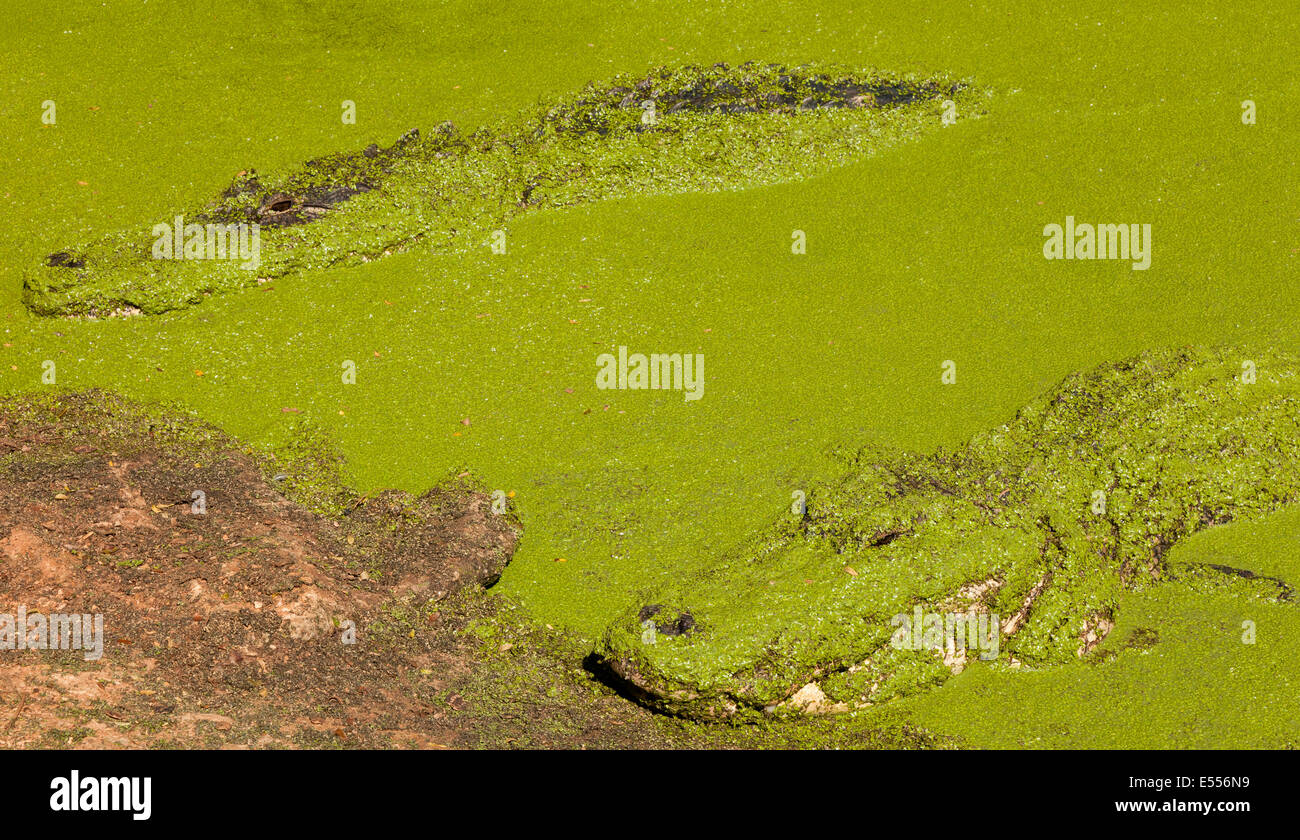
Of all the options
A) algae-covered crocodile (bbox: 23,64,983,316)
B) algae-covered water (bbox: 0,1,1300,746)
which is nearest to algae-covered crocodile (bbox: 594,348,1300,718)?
algae-covered water (bbox: 0,1,1300,746)

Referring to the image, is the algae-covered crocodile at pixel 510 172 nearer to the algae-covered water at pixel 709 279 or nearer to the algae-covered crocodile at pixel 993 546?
the algae-covered water at pixel 709 279

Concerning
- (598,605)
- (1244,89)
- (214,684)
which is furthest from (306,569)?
(1244,89)

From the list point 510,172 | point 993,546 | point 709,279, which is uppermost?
point 510,172

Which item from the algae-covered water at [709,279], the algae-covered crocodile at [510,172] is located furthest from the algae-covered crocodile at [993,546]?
the algae-covered crocodile at [510,172]

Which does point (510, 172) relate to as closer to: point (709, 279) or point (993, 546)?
point (709, 279)

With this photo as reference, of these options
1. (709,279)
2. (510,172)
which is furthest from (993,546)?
(510,172)
